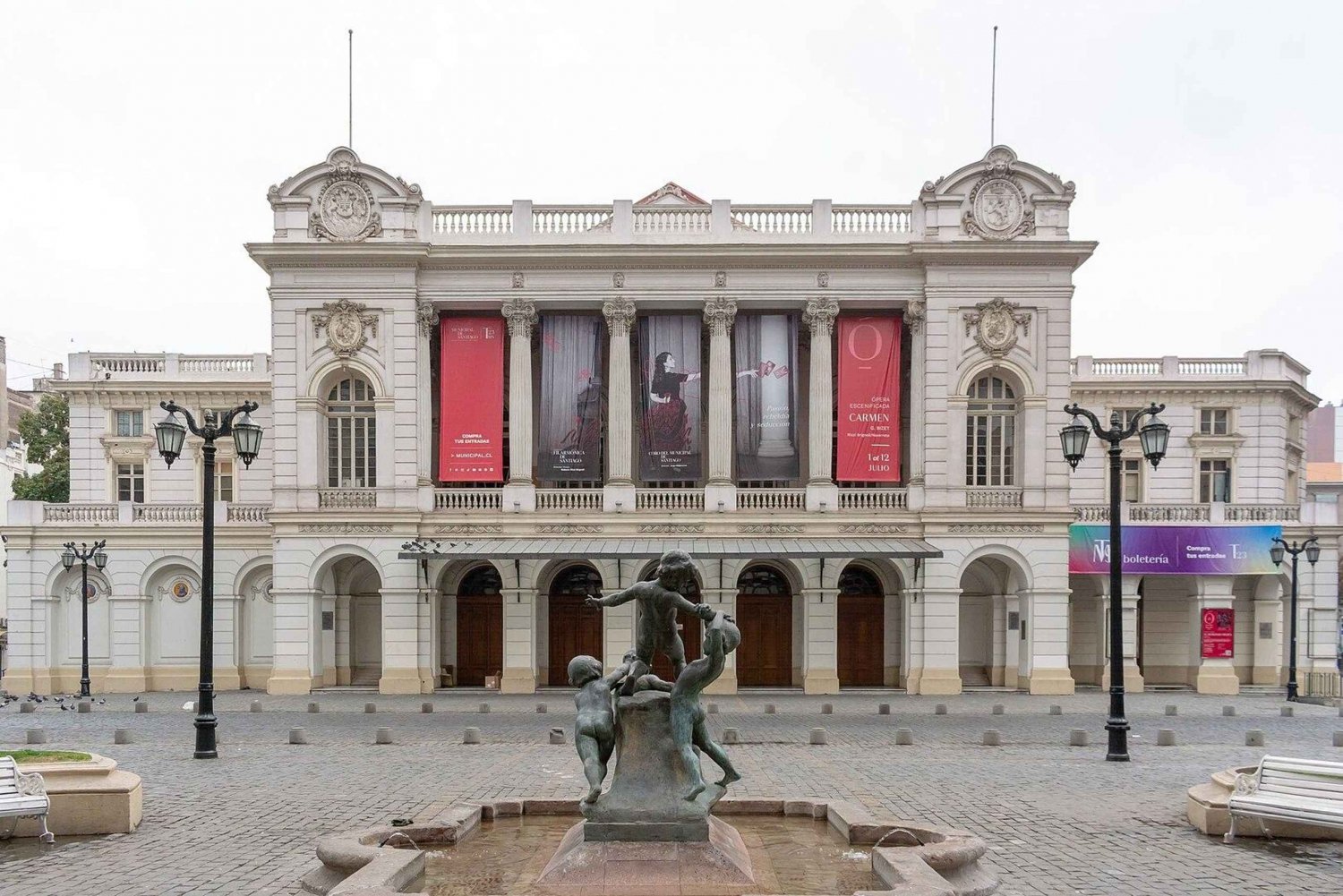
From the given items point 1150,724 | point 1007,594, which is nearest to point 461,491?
point 1007,594

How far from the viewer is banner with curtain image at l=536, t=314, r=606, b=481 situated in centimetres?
3459

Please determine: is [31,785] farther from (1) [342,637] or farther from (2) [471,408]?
(1) [342,637]

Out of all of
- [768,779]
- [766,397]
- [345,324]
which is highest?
[345,324]

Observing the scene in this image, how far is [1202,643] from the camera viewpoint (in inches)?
1446

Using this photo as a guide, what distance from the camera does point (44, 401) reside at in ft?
183

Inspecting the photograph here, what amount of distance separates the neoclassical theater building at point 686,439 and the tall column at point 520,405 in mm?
107

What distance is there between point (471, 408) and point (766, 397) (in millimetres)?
9528

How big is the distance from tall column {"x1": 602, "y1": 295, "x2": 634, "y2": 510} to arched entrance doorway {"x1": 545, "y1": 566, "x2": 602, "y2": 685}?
3.36 m

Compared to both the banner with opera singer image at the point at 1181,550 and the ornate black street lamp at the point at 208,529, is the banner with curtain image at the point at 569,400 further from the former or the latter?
the banner with opera singer image at the point at 1181,550

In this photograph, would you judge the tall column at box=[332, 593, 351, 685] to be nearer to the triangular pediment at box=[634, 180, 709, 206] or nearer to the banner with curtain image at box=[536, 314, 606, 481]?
the banner with curtain image at box=[536, 314, 606, 481]

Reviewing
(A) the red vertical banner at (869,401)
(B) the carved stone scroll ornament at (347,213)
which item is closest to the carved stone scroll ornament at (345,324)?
(B) the carved stone scroll ornament at (347,213)

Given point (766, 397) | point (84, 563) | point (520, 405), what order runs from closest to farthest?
point (84, 563) → point (766, 397) → point (520, 405)

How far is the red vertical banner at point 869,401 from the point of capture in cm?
3438

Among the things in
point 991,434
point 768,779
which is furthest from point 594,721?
point 991,434
